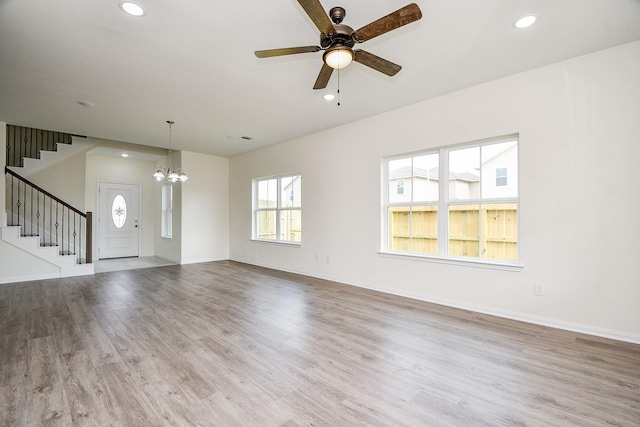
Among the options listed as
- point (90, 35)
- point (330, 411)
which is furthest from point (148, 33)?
point (330, 411)

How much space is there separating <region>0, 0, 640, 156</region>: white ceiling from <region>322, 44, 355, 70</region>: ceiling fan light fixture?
434 millimetres

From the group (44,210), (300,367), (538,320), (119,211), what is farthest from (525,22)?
(119,211)

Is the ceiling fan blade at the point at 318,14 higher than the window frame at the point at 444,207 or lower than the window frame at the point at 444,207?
higher

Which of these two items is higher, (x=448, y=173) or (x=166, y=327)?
(x=448, y=173)

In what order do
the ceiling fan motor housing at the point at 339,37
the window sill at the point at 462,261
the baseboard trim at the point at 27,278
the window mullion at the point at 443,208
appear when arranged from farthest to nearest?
the baseboard trim at the point at 27,278 → the window mullion at the point at 443,208 → the window sill at the point at 462,261 → the ceiling fan motor housing at the point at 339,37

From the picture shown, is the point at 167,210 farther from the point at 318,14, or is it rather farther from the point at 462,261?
the point at 318,14

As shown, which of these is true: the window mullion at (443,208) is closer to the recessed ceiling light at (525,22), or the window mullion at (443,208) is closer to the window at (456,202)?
the window at (456,202)

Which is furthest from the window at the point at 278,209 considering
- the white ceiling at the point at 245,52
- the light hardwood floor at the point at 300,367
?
the light hardwood floor at the point at 300,367

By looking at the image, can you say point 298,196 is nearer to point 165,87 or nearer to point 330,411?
point 165,87

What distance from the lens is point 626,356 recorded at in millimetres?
2498

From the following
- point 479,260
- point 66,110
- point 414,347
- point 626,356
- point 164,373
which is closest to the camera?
point 164,373

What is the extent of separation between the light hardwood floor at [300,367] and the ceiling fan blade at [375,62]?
8.06 ft

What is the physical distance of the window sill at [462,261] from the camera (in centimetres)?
342

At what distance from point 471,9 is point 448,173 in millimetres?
2122
